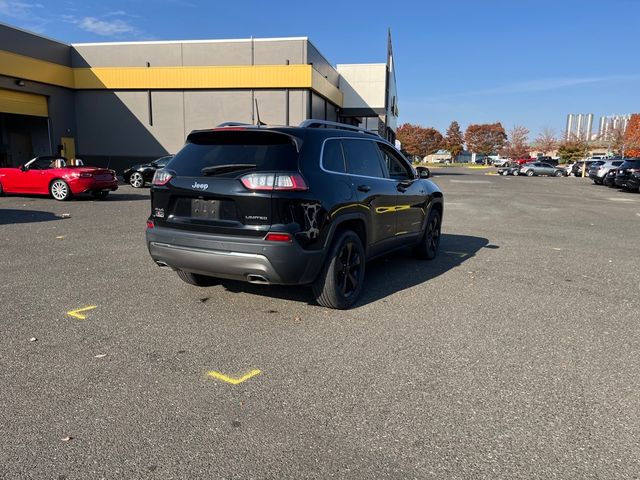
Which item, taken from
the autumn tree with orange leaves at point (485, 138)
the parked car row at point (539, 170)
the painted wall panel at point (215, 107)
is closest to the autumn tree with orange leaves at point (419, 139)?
the autumn tree with orange leaves at point (485, 138)

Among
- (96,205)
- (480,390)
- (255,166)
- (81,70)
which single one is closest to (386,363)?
(480,390)

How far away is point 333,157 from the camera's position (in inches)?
195

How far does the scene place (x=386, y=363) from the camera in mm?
3754

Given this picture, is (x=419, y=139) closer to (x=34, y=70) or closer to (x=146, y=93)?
(x=146, y=93)

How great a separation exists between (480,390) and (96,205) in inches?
526

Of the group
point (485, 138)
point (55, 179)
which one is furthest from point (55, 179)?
point (485, 138)

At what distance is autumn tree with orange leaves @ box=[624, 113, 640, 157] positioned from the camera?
63.8 meters

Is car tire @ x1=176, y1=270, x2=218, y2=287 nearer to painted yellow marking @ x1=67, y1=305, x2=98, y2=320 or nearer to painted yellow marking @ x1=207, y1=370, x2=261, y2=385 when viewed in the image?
painted yellow marking @ x1=67, y1=305, x2=98, y2=320

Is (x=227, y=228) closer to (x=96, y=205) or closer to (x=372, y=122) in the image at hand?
(x=96, y=205)

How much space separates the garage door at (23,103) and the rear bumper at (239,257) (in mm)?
23240

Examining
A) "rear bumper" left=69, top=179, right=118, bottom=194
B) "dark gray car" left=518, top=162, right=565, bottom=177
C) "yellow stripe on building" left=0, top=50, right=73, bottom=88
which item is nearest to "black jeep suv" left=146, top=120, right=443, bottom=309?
"rear bumper" left=69, top=179, right=118, bottom=194

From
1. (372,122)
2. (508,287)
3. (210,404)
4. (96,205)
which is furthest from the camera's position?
(372,122)

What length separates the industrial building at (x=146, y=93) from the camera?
84.0 ft

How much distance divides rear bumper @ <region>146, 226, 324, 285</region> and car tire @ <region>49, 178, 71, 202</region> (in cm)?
1220
